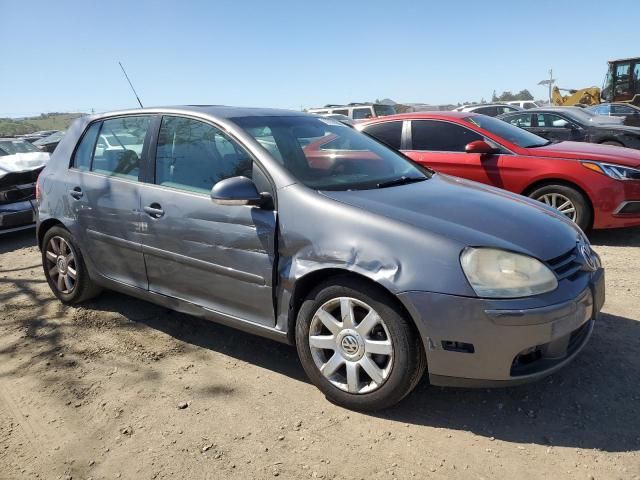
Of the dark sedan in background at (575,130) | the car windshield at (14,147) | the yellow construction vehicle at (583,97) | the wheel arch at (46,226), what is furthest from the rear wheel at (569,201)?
the yellow construction vehicle at (583,97)

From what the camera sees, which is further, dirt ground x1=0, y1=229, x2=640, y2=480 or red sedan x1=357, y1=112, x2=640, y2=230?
red sedan x1=357, y1=112, x2=640, y2=230

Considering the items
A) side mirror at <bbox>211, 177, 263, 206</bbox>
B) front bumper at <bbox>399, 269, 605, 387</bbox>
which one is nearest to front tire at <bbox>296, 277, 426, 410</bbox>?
front bumper at <bbox>399, 269, 605, 387</bbox>

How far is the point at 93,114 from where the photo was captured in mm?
4320

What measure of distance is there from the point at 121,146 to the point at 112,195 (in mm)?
408

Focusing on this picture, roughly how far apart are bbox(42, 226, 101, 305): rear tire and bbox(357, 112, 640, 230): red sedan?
418 cm

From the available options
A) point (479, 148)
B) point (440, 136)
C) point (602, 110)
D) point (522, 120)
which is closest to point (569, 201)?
point (479, 148)

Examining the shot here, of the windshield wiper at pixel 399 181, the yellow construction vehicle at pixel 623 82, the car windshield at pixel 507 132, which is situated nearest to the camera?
the windshield wiper at pixel 399 181

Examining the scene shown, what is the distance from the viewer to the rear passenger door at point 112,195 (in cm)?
363

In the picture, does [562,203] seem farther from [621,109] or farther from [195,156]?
[621,109]

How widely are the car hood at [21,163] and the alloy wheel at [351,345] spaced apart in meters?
6.08

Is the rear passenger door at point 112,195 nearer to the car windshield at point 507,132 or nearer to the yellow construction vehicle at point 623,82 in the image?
the car windshield at point 507,132

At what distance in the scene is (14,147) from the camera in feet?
33.5

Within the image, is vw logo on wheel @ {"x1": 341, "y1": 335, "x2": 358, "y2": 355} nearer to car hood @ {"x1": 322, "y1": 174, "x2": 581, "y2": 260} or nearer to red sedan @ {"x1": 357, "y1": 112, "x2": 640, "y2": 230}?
car hood @ {"x1": 322, "y1": 174, "x2": 581, "y2": 260}

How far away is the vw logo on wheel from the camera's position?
2.69m
